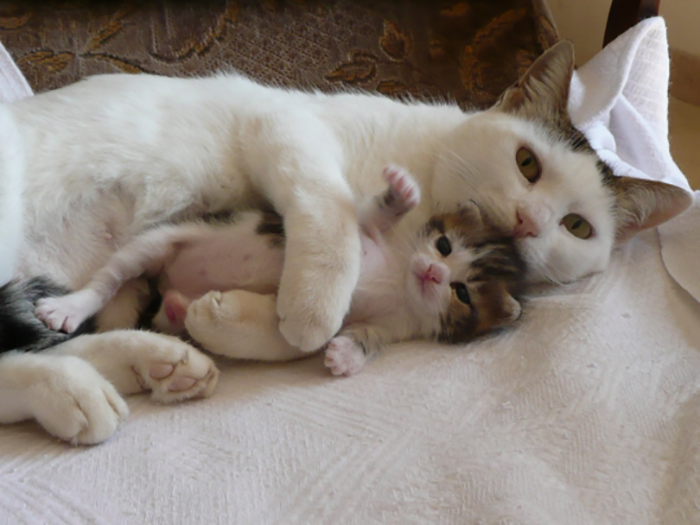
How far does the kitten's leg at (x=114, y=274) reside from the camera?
3.01ft

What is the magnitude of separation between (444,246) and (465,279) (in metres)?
0.07

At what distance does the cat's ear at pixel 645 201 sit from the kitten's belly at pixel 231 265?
2.42 feet

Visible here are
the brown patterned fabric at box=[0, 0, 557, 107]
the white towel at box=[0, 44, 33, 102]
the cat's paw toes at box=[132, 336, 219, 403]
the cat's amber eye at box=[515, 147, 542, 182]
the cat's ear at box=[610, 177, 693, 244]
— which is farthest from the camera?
the brown patterned fabric at box=[0, 0, 557, 107]

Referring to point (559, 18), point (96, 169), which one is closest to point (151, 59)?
point (96, 169)

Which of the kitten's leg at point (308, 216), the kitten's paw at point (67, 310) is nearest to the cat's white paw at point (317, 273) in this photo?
the kitten's leg at point (308, 216)

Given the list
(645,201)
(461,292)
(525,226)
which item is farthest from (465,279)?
(645,201)

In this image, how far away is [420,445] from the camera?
786 millimetres

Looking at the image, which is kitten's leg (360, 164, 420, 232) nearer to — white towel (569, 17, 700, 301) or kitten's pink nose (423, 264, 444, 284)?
kitten's pink nose (423, 264, 444, 284)

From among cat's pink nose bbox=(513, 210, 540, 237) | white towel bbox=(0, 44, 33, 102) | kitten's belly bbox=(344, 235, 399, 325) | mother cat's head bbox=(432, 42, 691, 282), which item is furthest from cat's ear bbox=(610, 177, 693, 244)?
white towel bbox=(0, 44, 33, 102)

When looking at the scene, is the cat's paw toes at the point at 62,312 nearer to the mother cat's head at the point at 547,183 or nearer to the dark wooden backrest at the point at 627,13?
the mother cat's head at the point at 547,183

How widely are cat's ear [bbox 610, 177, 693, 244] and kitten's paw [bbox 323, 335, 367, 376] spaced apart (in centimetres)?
67

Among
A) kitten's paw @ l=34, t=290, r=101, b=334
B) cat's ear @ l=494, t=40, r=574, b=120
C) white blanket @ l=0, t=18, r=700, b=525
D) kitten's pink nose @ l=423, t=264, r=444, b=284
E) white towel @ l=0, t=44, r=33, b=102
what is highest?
white towel @ l=0, t=44, r=33, b=102

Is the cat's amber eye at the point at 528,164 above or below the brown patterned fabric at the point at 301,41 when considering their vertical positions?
below

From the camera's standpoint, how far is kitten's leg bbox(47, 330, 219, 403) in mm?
868
